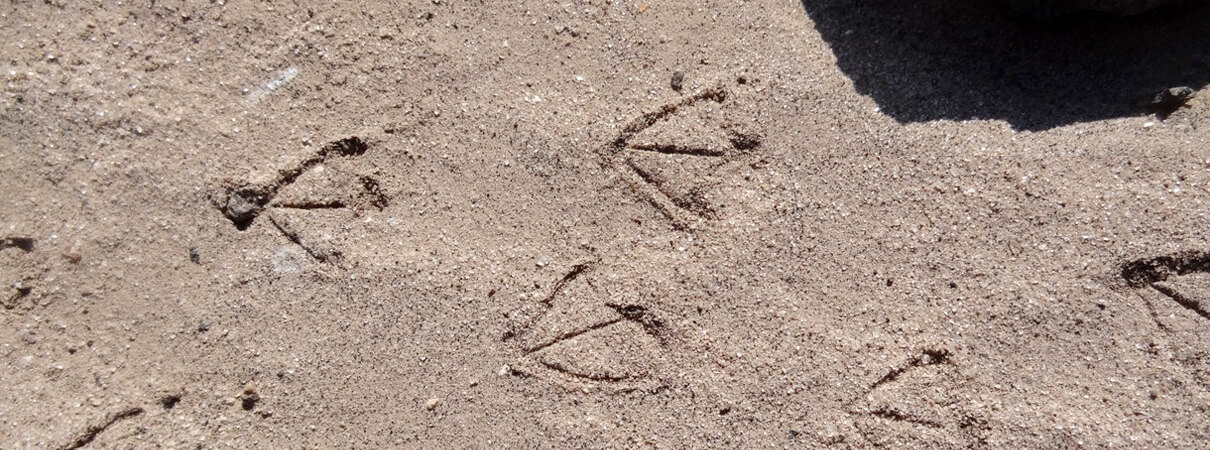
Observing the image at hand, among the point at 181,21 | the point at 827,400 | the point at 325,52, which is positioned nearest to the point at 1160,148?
the point at 827,400

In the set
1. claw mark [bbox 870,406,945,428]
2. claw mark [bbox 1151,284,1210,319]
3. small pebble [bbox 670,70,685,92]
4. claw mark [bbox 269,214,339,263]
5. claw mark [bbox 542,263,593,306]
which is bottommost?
claw mark [bbox 870,406,945,428]

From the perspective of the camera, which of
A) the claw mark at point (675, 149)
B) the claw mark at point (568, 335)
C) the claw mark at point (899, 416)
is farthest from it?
the claw mark at point (675, 149)

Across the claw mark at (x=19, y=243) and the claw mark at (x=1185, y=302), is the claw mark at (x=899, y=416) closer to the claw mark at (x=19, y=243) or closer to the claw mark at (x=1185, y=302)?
the claw mark at (x=1185, y=302)

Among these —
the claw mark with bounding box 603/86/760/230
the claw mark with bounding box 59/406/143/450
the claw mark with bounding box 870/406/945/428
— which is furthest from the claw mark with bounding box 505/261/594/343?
the claw mark with bounding box 59/406/143/450

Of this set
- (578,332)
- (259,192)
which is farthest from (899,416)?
(259,192)

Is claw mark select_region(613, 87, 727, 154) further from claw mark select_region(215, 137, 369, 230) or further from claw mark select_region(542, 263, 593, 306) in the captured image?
claw mark select_region(215, 137, 369, 230)

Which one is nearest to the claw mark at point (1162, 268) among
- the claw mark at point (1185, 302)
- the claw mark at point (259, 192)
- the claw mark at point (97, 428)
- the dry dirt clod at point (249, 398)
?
the claw mark at point (1185, 302)
